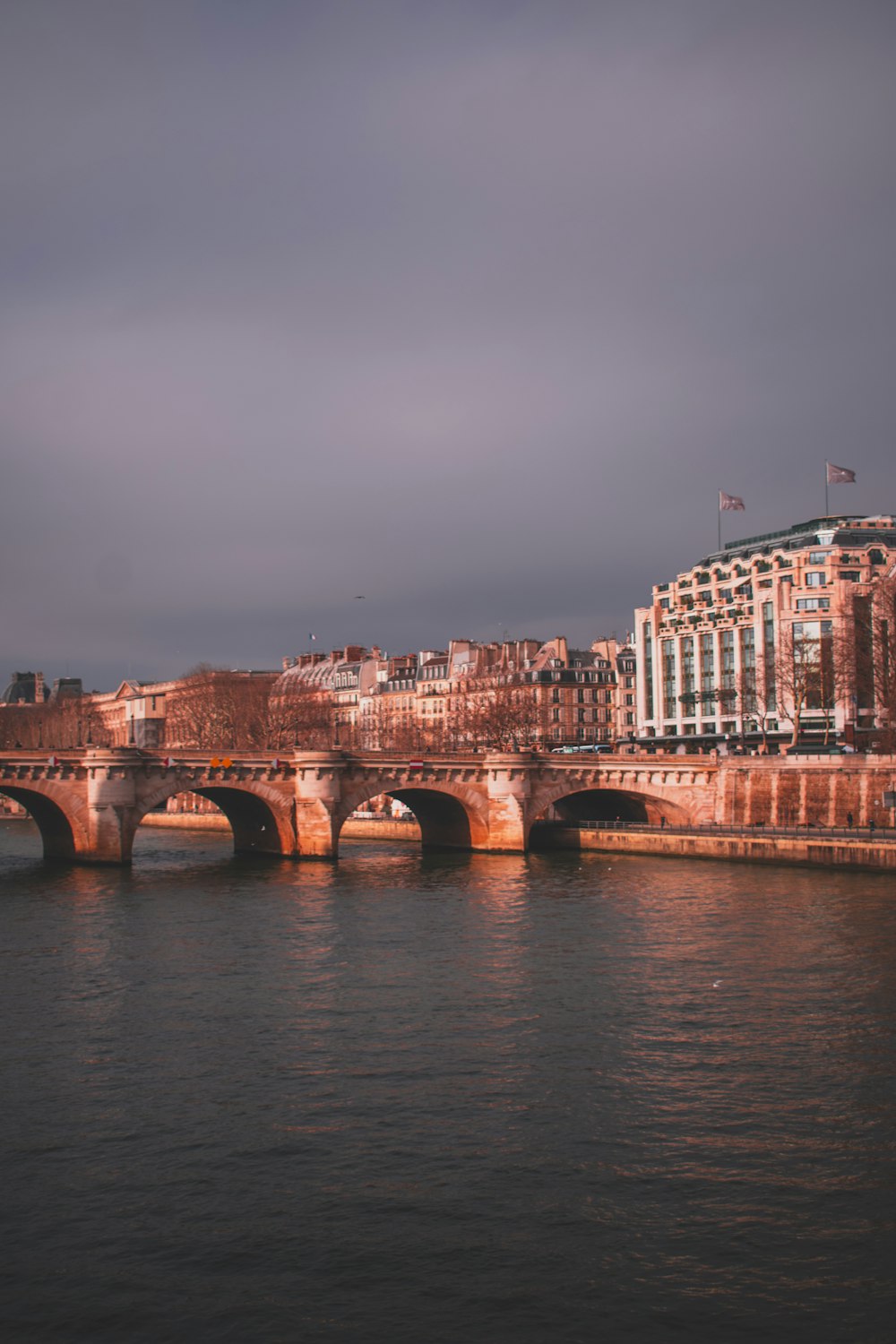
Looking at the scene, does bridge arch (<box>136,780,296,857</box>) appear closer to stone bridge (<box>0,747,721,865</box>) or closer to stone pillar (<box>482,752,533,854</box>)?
stone bridge (<box>0,747,721,865</box>)

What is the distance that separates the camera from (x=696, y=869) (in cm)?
6750

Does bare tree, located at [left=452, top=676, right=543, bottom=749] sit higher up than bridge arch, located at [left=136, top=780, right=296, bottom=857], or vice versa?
bare tree, located at [left=452, top=676, right=543, bottom=749]

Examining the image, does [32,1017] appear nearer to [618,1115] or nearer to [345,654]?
[618,1115]

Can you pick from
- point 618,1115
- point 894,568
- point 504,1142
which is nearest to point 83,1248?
point 504,1142

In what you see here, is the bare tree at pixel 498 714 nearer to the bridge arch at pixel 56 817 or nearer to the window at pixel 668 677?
the window at pixel 668 677

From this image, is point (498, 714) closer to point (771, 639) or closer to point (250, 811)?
point (771, 639)

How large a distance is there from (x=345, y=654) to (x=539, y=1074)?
531 ft

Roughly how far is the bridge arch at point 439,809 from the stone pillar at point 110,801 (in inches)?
465

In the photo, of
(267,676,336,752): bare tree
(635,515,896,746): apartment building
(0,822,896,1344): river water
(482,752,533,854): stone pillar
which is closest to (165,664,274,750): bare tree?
(267,676,336,752): bare tree

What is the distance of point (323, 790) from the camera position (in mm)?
76000

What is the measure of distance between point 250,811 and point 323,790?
962 centimetres

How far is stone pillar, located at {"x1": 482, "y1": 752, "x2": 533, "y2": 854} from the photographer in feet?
265

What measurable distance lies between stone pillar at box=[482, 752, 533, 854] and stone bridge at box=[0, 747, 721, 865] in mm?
54

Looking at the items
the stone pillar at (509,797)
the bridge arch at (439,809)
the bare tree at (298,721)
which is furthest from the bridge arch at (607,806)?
the bare tree at (298,721)
